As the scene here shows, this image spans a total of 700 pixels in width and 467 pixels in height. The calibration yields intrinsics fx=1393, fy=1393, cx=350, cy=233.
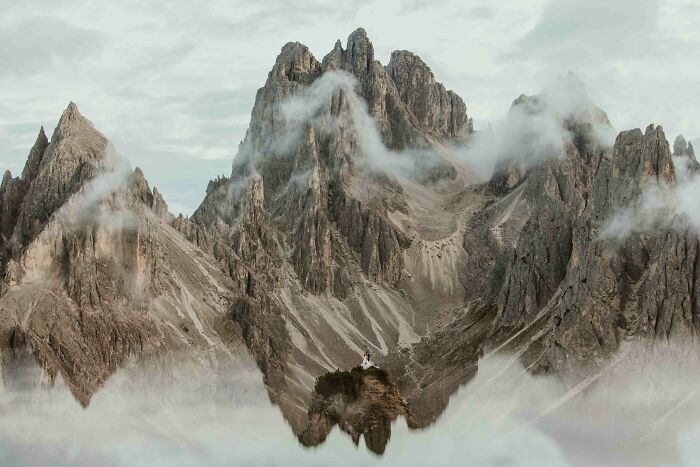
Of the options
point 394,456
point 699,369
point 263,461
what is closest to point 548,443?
point 699,369

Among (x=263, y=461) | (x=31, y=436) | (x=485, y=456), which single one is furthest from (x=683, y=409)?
(x=31, y=436)

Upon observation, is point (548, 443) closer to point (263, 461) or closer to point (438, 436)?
point (438, 436)

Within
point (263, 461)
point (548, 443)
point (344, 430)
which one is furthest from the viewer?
point (548, 443)

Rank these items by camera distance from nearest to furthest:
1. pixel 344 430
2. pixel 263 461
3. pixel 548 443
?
pixel 344 430 → pixel 263 461 → pixel 548 443

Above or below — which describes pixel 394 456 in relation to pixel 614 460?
above

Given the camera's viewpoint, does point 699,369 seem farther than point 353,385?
Yes

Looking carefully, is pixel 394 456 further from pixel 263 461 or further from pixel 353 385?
pixel 263 461
